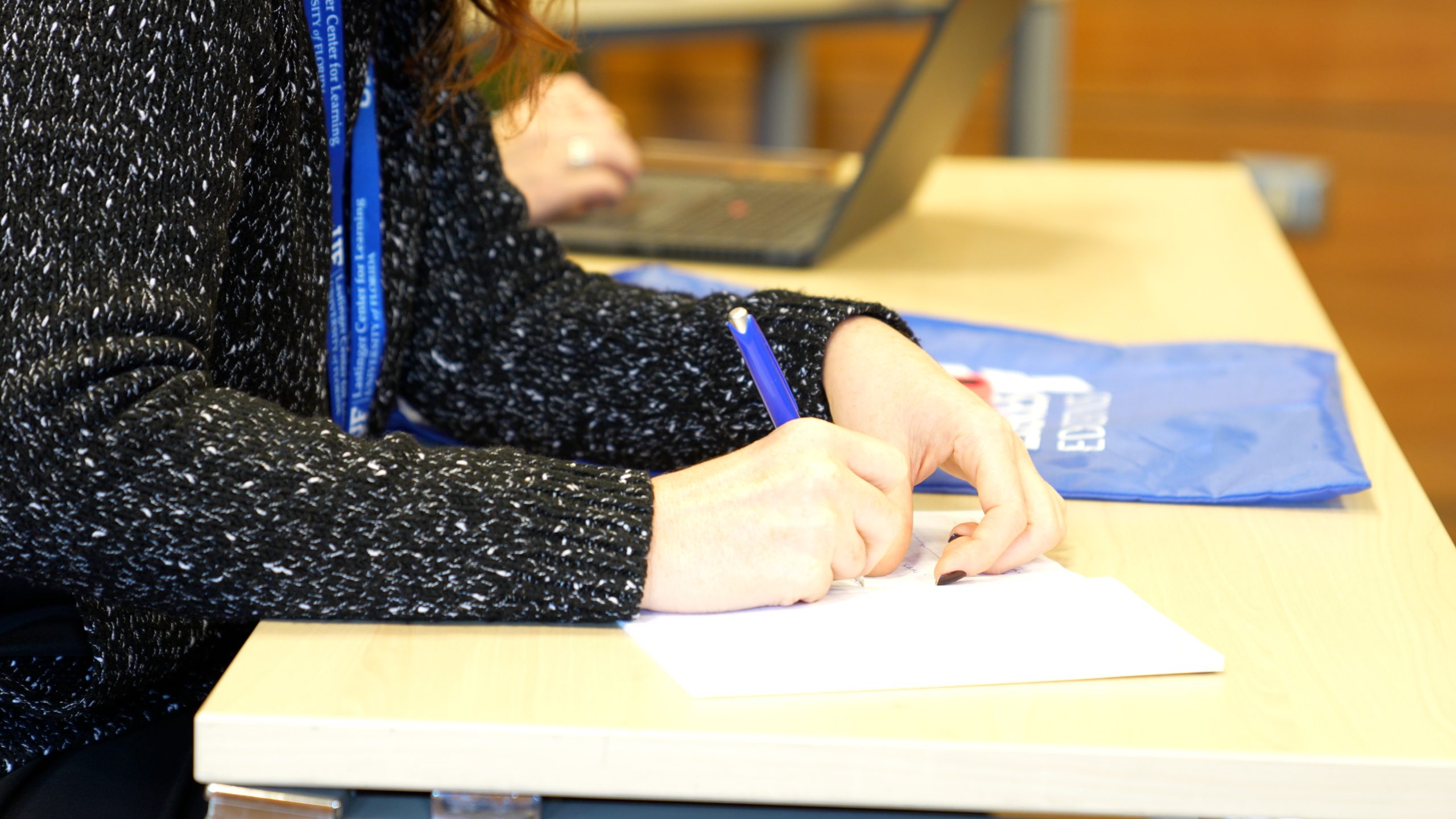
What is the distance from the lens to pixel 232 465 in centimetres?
55

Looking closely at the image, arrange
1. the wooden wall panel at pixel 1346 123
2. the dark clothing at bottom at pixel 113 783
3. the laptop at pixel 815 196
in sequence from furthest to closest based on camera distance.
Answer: the wooden wall panel at pixel 1346 123 → the laptop at pixel 815 196 → the dark clothing at bottom at pixel 113 783

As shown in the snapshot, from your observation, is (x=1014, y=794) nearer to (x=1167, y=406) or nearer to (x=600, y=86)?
(x=1167, y=406)

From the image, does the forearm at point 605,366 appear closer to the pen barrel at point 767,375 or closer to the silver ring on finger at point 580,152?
the pen barrel at point 767,375

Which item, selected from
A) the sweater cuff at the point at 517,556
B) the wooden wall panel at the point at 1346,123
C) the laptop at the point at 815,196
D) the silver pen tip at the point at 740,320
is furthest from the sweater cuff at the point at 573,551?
the wooden wall panel at the point at 1346,123

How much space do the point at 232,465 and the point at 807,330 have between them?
1.04 feet

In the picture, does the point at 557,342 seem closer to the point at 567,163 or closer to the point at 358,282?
the point at 358,282

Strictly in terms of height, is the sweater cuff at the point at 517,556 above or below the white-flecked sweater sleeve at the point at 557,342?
below

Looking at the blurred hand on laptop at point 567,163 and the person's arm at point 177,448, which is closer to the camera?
the person's arm at point 177,448

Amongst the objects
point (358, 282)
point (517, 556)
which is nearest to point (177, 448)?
point (517, 556)

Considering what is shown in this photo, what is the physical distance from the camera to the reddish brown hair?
2.64 feet

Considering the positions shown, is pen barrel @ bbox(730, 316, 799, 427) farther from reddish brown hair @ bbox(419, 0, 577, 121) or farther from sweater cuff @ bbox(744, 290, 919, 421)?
reddish brown hair @ bbox(419, 0, 577, 121)

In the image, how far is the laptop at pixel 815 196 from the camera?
1167mm

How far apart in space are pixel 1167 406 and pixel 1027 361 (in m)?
0.11

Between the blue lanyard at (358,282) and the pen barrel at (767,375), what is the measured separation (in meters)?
0.22
